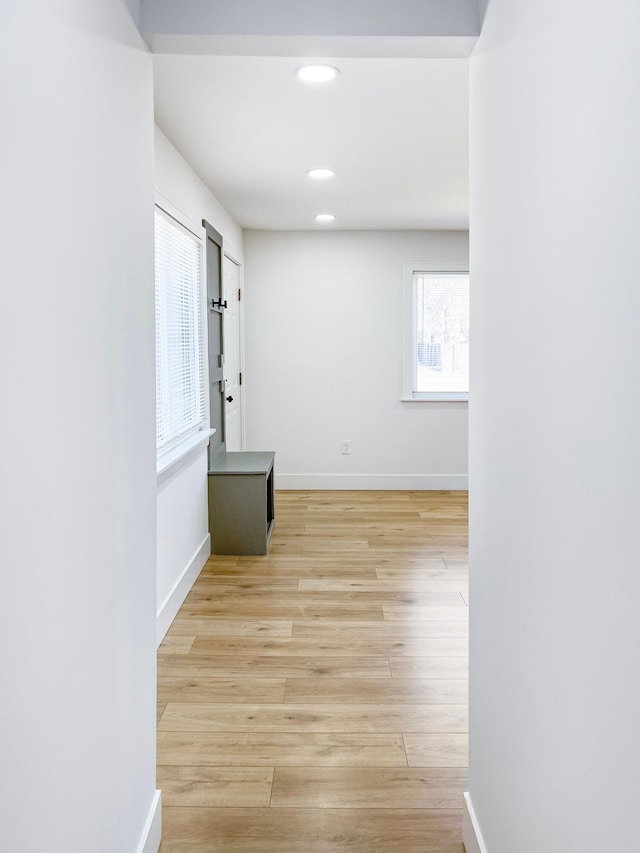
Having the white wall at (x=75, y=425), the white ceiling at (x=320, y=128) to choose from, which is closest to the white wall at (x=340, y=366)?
the white ceiling at (x=320, y=128)

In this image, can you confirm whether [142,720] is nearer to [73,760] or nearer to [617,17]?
[73,760]

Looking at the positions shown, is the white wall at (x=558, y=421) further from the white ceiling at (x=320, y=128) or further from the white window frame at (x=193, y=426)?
the white window frame at (x=193, y=426)

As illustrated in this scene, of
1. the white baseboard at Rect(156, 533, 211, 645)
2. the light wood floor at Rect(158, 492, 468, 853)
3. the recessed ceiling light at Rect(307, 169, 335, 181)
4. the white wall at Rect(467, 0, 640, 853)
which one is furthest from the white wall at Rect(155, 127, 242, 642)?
the white wall at Rect(467, 0, 640, 853)

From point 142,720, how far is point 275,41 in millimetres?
1654

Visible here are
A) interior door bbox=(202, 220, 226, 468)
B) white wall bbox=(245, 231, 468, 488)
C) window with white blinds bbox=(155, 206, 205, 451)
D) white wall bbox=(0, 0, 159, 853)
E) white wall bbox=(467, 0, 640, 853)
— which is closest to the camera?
white wall bbox=(467, 0, 640, 853)

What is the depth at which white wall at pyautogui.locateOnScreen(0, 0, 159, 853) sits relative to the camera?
97 centimetres

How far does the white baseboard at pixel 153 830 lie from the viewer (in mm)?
1738

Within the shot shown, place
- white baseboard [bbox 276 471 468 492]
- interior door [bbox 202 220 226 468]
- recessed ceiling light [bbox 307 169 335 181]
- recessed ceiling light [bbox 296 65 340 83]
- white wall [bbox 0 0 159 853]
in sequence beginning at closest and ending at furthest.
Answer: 1. white wall [bbox 0 0 159 853]
2. recessed ceiling light [bbox 296 65 340 83]
3. recessed ceiling light [bbox 307 169 335 181]
4. interior door [bbox 202 220 226 468]
5. white baseboard [bbox 276 471 468 492]

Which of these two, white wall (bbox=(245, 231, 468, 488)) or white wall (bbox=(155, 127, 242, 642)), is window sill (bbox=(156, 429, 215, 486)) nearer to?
white wall (bbox=(155, 127, 242, 642))

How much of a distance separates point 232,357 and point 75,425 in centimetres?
463

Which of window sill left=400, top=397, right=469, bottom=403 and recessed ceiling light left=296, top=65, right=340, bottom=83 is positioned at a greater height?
recessed ceiling light left=296, top=65, right=340, bottom=83

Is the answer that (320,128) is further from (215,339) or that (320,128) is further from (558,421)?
(558,421)

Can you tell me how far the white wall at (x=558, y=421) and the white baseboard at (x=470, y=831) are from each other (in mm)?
48

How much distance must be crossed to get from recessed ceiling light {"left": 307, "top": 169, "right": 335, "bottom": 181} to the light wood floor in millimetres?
2359
